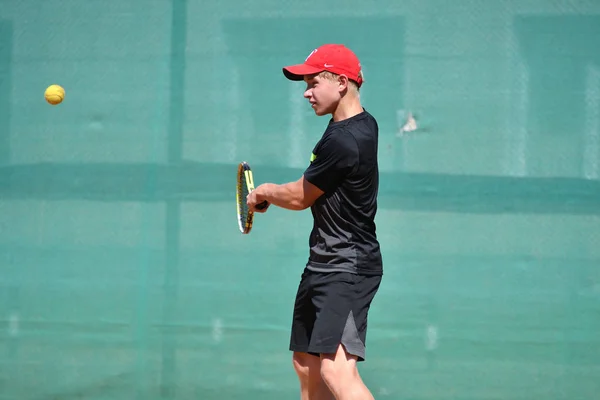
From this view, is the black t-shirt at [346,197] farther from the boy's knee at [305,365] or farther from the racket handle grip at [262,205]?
Result: the boy's knee at [305,365]

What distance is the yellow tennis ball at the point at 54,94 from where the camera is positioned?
13.0ft

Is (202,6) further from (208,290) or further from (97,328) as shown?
(97,328)

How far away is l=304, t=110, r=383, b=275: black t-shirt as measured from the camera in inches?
117

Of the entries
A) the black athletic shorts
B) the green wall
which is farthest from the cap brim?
the green wall

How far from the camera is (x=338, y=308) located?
9.90 ft

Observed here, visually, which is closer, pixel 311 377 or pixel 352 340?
pixel 352 340

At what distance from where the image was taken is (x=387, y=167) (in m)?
3.99

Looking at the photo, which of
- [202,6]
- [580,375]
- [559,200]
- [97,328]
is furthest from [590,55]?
[97,328]

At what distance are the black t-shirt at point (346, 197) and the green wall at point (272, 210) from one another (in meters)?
0.90

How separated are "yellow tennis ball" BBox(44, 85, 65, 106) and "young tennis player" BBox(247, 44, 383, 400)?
1.25 m

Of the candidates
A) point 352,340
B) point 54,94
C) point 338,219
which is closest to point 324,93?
point 338,219

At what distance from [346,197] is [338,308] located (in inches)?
14.3

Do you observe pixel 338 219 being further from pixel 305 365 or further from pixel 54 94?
pixel 54 94

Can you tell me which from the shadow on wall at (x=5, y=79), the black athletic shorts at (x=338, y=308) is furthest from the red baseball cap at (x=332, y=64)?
the shadow on wall at (x=5, y=79)
